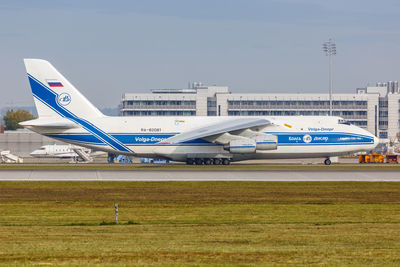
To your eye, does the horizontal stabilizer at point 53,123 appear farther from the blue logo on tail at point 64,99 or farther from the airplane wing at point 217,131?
the airplane wing at point 217,131

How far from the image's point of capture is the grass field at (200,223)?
47.8 ft

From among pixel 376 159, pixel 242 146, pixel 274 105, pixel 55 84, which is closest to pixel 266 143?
pixel 242 146

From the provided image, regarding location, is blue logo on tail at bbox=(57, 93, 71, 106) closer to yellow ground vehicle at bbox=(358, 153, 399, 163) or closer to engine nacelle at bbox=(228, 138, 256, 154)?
engine nacelle at bbox=(228, 138, 256, 154)

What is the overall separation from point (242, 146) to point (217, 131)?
2.46m

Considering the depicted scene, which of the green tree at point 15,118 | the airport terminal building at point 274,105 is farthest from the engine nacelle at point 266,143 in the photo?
the green tree at point 15,118

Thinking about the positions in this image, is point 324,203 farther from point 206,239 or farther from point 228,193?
point 206,239

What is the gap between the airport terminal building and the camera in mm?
146750

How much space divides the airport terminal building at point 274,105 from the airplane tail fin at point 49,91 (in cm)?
9016

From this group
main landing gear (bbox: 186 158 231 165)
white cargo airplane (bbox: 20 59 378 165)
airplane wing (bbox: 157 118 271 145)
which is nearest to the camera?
airplane wing (bbox: 157 118 271 145)

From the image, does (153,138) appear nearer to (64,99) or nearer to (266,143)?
(64,99)

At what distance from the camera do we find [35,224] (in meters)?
22.0

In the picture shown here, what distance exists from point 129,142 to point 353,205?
105ft

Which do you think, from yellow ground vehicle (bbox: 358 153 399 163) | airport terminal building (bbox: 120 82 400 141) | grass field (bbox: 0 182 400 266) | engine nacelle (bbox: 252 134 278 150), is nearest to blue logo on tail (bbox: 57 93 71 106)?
engine nacelle (bbox: 252 134 278 150)

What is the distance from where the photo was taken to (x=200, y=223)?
2222cm
